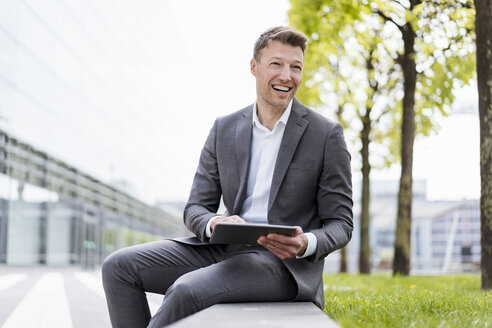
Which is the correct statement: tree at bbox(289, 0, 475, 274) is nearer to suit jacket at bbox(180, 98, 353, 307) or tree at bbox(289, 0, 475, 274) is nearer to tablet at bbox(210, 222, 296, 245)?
suit jacket at bbox(180, 98, 353, 307)

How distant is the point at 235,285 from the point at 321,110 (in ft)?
55.0

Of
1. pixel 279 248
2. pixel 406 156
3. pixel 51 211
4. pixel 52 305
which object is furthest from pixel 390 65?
pixel 279 248

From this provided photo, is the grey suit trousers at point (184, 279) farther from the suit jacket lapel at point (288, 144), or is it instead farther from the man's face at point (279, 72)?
the man's face at point (279, 72)

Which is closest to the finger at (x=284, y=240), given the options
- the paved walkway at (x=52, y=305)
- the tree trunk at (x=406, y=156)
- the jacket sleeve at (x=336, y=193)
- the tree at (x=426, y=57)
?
the jacket sleeve at (x=336, y=193)

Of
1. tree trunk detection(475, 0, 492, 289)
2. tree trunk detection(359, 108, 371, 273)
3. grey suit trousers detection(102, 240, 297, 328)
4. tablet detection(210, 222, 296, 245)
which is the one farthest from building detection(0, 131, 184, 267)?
tablet detection(210, 222, 296, 245)

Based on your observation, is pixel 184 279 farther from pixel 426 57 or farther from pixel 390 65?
pixel 390 65

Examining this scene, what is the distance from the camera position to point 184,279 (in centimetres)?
307

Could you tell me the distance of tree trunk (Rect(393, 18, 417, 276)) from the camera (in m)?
13.2

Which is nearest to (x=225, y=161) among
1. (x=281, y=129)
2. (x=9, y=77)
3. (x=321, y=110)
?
(x=281, y=129)

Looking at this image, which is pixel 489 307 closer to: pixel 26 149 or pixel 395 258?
pixel 395 258

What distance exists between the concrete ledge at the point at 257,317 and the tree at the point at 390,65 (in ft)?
26.6

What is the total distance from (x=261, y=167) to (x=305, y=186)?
0.29 metres

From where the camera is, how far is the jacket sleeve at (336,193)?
11.5 feet

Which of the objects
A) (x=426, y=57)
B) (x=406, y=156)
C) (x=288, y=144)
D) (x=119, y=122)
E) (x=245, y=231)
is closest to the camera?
(x=245, y=231)
